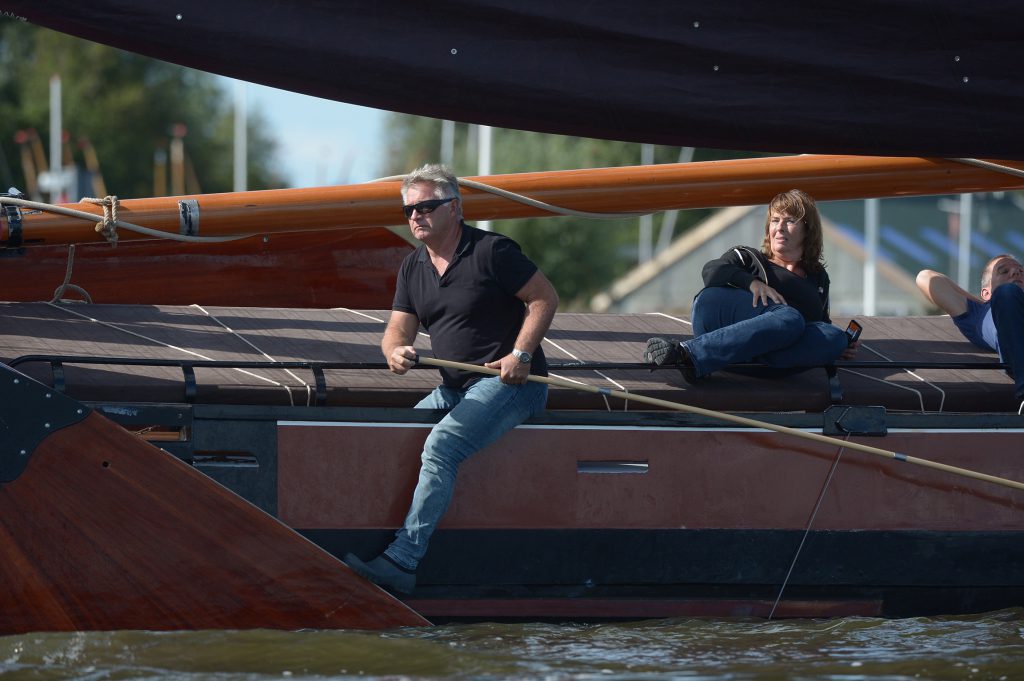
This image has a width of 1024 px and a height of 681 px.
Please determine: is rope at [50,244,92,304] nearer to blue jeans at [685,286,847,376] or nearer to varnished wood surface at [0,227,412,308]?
varnished wood surface at [0,227,412,308]

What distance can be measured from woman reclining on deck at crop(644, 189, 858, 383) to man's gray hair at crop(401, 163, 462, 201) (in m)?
0.95

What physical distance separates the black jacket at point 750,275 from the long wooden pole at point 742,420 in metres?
0.54

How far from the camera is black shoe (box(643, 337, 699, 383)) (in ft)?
17.3

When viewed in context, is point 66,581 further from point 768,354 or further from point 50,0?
point 768,354

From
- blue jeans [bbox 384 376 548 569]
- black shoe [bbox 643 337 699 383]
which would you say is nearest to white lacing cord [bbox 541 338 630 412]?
black shoe [bbox 643 337 699 383]

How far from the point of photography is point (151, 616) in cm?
468

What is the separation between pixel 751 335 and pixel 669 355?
12.0 inches

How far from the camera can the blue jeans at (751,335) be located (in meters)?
5.29

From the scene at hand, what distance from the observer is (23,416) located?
4500mm

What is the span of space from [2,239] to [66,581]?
1.49m

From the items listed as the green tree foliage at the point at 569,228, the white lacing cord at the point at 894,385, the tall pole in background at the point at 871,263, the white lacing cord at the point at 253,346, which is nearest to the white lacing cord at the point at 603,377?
the white lacing cord at the point at 253,346

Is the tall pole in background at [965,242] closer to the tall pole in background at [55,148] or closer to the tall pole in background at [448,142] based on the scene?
the tall pole in background at [448,142]

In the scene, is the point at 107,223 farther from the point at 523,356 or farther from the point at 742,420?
the point at 742,420

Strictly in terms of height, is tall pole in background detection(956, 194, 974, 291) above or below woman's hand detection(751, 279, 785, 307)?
above
